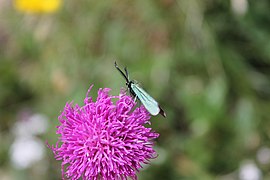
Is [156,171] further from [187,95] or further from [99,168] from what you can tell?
[99,168]

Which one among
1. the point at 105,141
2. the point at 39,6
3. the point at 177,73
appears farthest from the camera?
the point at 39,6

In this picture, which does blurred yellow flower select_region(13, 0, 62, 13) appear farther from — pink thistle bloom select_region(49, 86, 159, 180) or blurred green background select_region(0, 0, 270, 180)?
pink thistle bloom select_region(49, 86, 159, 180)

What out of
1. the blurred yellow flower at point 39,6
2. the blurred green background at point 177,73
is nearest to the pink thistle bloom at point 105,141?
the blurred green background at point 177,73

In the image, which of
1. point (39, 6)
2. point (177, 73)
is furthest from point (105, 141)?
point (39, 6)

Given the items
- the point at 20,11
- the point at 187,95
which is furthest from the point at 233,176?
the point at 20,11

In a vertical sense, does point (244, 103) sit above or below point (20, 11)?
Result: below

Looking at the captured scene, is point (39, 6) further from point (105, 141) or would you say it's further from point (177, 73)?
point (105, 141)
